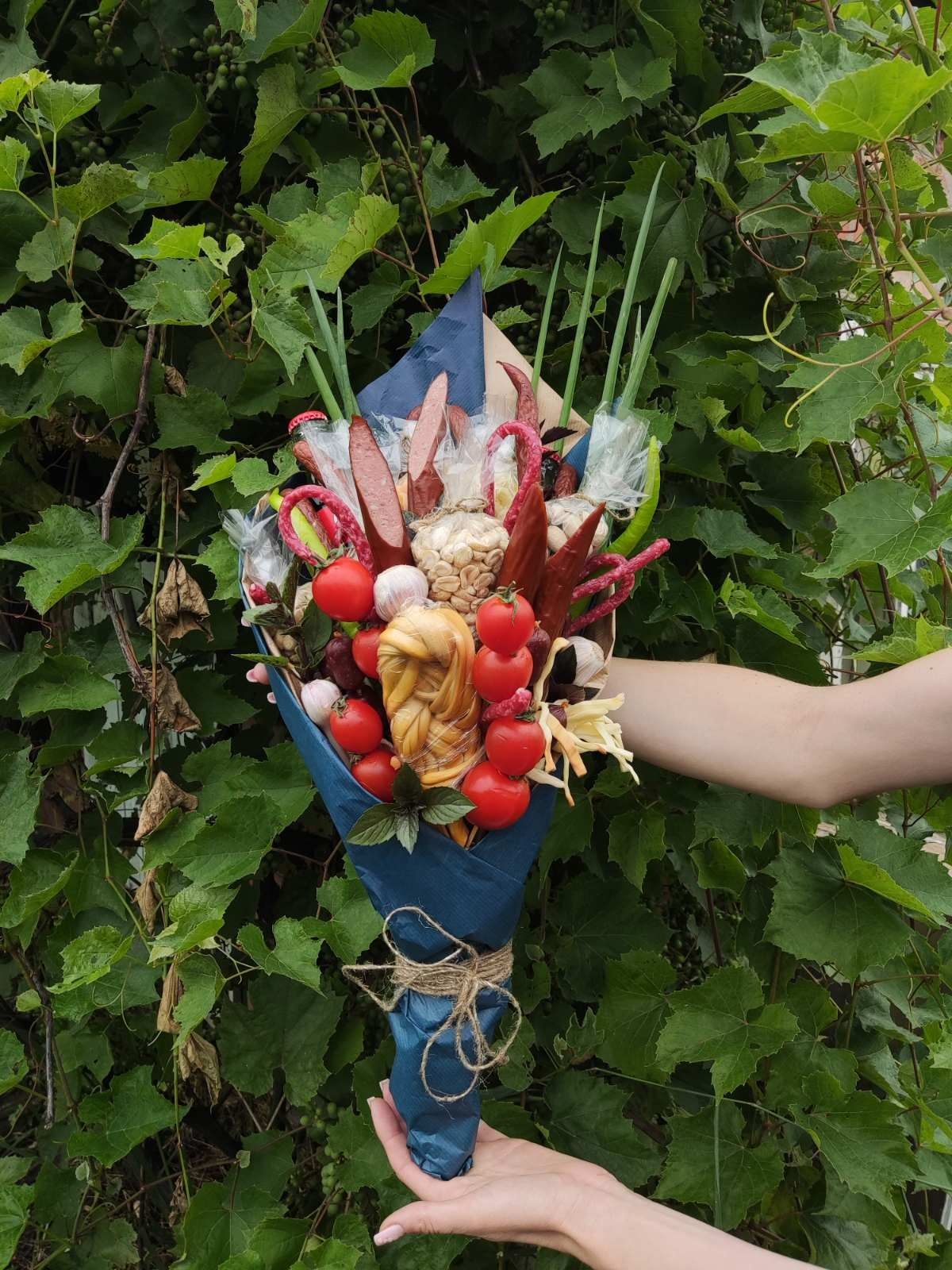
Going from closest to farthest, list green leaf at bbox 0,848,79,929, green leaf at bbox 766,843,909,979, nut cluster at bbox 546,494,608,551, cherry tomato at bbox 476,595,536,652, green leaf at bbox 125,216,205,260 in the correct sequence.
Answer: cherry tomato at bbox 476,595,536,652 < nut cluster at bbox 546,494,608,551 < green leaf at bbox 125,216,205,260 < green leaf at bbox 766,843,909,979 < green leaf at bbox 0,848,79,929

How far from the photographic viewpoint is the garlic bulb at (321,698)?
0.70m

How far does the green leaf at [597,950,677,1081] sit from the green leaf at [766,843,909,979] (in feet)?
0.51

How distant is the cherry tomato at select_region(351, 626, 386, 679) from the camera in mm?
677

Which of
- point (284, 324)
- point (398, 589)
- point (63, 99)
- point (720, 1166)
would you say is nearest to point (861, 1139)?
point (720, 1166)

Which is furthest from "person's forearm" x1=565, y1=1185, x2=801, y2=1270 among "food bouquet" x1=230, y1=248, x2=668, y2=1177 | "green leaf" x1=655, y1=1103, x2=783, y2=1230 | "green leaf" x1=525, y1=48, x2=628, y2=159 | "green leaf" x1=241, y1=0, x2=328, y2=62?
"green leaf" x1=241, y1=0, x2=328, y2=62

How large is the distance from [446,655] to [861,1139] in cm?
79

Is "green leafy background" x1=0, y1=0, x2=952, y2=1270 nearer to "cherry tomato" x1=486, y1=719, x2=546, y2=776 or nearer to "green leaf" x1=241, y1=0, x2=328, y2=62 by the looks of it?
"green leaf" x1=241, y1=0, x2=328, y2=62

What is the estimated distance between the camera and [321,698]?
0.70 metres

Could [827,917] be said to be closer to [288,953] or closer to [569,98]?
[288,953]

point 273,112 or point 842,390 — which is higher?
point 273,112

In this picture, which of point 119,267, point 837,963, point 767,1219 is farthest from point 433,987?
point 119,267

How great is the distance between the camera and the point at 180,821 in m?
1.06

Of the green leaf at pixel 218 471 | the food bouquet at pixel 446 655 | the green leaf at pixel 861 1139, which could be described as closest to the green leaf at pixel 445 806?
the food bouquet at pixel 446 655

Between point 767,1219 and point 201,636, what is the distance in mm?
1065
